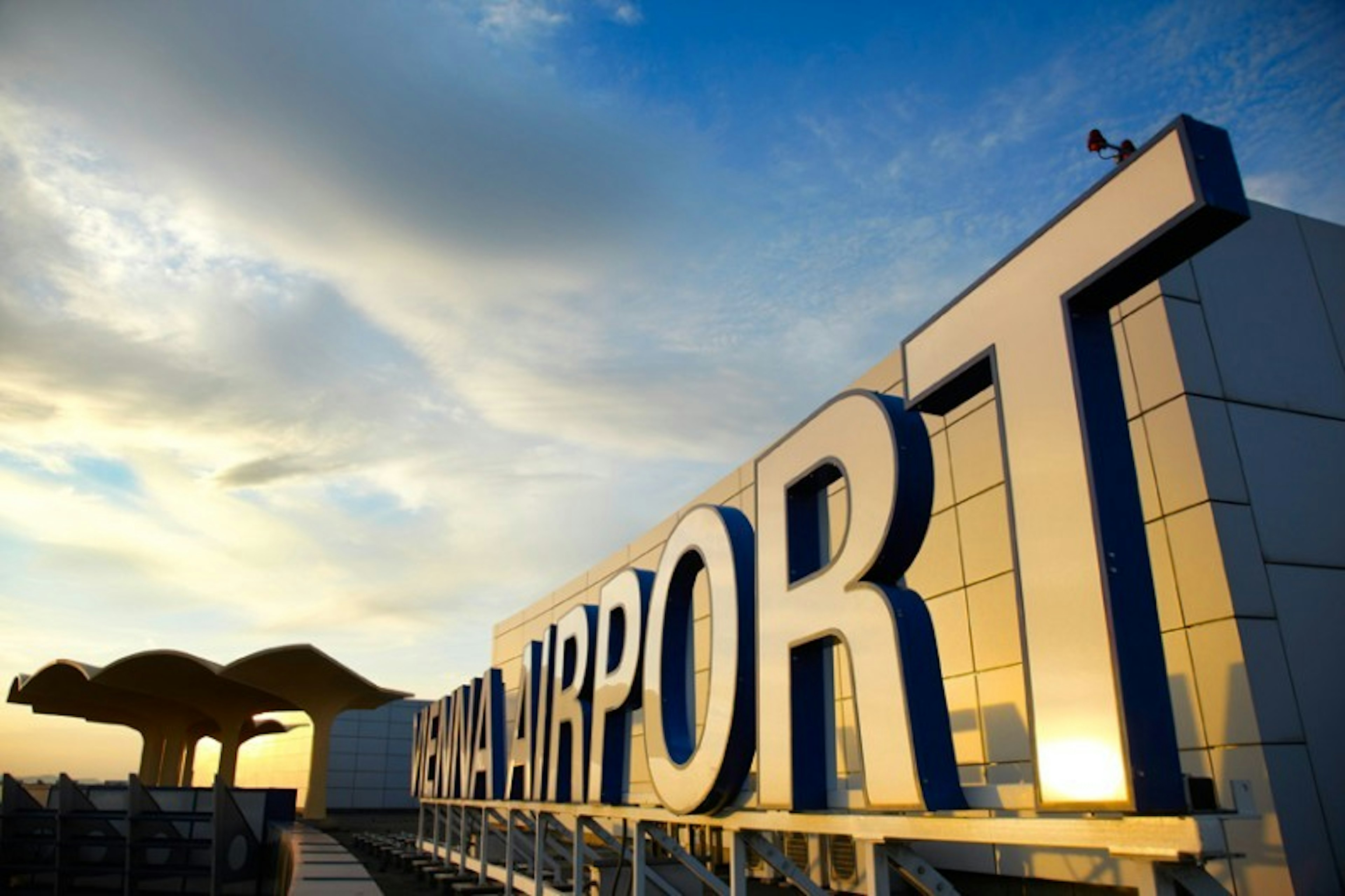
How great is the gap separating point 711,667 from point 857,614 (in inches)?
85.3

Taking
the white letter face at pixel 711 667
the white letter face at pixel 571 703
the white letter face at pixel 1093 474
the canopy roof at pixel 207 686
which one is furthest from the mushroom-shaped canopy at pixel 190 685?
the white letter face at pixel 1093 474

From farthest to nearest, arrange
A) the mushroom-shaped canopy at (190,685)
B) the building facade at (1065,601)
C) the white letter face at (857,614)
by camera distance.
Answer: the mushroom-shaped canopy at (190,685), the white letter face at (857,614), the building facade at (1065,601)

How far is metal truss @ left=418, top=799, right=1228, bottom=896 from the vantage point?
3.80 metres

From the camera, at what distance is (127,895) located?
24.5 m

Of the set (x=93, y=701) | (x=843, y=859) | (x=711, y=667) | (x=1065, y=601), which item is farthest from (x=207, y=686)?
(x=1065, y=601)

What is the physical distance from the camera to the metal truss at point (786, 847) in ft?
12.5

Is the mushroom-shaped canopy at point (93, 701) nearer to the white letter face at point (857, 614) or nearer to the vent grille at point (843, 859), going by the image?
the vent grille at point (843, 859)

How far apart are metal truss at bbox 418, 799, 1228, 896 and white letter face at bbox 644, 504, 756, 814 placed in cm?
37

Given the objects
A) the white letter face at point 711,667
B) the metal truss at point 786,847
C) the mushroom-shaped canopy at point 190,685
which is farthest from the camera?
the mushroom-shaped canopy at point 190,685

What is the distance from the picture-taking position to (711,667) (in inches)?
296

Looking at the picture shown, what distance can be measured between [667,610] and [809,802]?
2.99 m

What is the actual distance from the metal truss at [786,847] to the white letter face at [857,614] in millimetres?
296

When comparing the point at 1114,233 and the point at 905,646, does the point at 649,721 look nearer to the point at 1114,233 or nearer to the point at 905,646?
the point at 905,646

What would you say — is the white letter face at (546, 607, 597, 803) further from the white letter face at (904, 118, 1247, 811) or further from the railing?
the railing
